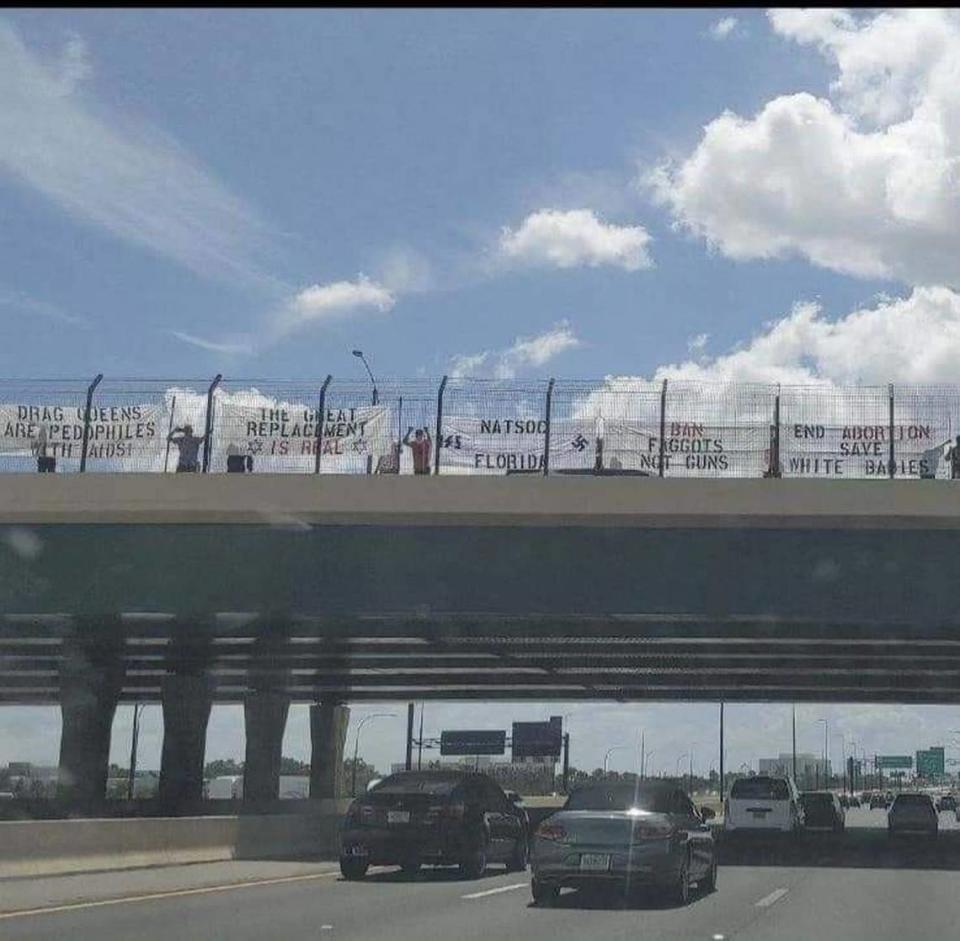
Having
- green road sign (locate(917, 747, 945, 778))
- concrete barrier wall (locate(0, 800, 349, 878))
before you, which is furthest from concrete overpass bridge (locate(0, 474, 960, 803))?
green road sign (locate(917, 747, 945, 778))

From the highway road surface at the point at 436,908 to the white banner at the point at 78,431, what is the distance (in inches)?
365

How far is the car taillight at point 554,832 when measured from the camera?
1788cm

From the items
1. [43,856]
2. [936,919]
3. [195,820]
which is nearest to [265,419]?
[195,820]

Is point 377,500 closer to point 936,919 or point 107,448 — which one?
point 107,448

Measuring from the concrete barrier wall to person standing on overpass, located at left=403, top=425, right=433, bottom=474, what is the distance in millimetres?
7167

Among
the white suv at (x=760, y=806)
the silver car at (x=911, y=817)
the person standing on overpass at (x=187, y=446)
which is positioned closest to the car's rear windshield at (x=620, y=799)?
the person standing on overpass at (x=187, y=446)

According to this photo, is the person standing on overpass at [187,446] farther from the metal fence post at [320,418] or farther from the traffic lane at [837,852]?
the traffic lane at [837,852]

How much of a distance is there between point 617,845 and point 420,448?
542 inches

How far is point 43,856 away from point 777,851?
715 inches

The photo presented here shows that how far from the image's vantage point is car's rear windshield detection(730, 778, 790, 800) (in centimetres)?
4056

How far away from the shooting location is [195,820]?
25.5 metres

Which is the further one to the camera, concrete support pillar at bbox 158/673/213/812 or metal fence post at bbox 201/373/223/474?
concrete support pillar at bbox 158/673/213/812

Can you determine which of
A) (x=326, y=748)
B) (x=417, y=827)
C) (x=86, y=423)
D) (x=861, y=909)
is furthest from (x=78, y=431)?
(x=326, y=748)

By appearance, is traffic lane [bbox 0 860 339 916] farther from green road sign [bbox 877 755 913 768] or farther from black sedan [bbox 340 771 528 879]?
green road sign [bbox 877 755 913 768]
